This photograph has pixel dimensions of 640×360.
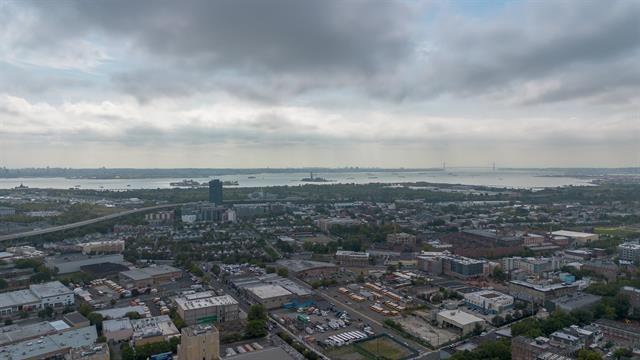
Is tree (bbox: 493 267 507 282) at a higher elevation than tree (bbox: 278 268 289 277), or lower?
lower

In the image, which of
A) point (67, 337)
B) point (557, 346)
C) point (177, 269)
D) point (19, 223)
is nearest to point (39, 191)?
point (19, 223)

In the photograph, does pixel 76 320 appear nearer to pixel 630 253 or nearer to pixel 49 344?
pixel 49 344

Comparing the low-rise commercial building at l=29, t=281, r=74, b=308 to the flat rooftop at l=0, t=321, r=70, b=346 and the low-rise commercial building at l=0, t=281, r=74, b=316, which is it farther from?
the flat rooftop at l=0, t=321, r=70, b=346

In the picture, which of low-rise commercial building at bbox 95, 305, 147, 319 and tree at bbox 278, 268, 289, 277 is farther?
tree at bbox 278, 268, 289, 277

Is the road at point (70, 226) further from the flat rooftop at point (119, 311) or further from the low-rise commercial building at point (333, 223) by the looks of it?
the flat rooftop at point (119, 311)

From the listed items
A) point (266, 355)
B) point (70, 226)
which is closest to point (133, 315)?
point (266, 355)

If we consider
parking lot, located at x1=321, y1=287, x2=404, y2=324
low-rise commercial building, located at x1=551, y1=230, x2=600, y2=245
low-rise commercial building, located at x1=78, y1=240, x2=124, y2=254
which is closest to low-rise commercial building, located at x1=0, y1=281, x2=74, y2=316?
low-rise commercial building, located at x1=78, y1=240, x2=124, y2=254
